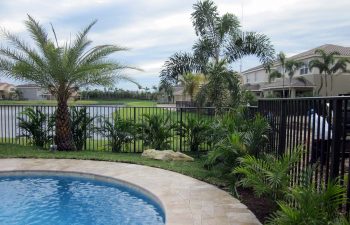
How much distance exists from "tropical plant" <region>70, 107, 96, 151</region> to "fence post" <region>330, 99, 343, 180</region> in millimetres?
9180

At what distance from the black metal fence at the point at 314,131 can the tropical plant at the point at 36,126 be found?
761cm

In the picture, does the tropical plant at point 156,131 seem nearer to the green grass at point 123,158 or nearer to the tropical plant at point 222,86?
the green grass at point 123,158

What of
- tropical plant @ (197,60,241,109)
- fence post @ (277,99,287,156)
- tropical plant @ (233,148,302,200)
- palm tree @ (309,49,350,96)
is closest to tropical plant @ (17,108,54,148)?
tropical plant @ (197,60,241,109)

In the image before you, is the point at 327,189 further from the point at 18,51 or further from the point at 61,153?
the point at 18,51

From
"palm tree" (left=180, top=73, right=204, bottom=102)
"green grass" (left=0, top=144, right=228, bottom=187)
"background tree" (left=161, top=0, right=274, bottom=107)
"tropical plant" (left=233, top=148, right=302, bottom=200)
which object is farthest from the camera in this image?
"palm tree" (left=180, top=73, right=204, bottom=102)

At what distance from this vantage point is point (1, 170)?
8.70 m

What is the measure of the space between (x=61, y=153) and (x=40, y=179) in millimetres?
2399

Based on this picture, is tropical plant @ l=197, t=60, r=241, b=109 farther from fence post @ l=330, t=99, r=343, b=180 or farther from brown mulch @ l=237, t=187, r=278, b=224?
fence post @ l=330, t=99, r=343, b=180

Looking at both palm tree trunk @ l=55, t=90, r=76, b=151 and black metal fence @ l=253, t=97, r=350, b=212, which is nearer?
black metal fence @ l=253, t=97, r=350, b=212

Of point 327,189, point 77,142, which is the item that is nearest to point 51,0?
A: point 77,142

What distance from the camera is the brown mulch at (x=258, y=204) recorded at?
17.7 ft

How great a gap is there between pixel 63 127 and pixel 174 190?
5.87 metres

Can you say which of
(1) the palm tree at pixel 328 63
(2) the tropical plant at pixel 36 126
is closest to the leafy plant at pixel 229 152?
(2) the tropical plant at pixel 36 126

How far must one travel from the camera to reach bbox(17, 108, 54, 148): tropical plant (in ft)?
39.2
